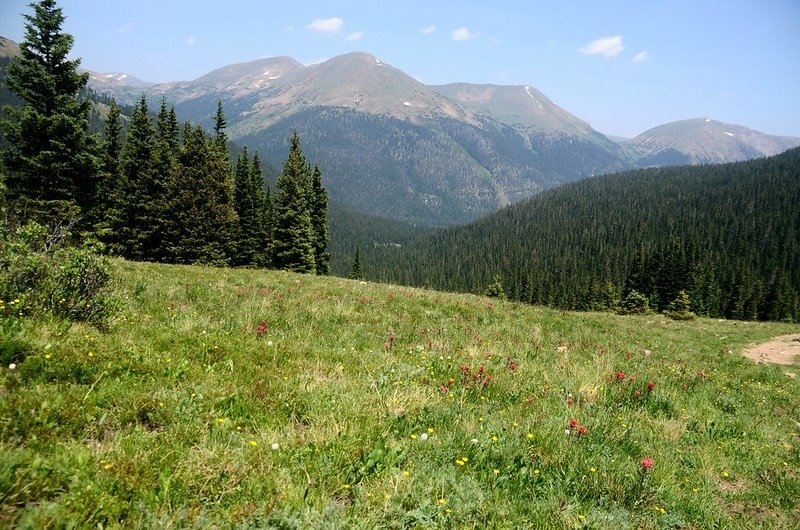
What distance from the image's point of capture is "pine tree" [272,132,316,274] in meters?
48.0

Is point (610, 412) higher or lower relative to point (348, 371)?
lower

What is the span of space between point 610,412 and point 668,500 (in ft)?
8.21

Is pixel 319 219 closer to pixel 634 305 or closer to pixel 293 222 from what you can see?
pixel 293 222

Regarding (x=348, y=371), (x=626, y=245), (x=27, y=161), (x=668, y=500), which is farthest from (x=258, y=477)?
(x=626, y=245)

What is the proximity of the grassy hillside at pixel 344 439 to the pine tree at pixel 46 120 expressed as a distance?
2738cm

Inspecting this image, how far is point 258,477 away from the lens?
11.8 ft

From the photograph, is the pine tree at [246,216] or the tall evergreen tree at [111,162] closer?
the tall evergreen tree at [111,162]

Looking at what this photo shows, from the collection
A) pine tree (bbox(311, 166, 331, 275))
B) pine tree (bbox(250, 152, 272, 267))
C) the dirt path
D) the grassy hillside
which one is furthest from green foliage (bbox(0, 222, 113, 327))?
pine tree (bbox(311, 166, 331, 275))

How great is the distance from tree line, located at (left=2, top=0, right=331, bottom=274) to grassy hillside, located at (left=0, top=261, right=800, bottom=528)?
16.1 m

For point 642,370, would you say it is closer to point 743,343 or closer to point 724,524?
point 724,524

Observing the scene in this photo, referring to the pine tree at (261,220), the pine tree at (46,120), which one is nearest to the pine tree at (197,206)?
the pine tree at (261,220)

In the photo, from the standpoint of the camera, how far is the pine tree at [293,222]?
48000 mm

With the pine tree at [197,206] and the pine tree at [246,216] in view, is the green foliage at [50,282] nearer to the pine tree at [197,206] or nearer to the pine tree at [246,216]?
the pine tree at [197,206]

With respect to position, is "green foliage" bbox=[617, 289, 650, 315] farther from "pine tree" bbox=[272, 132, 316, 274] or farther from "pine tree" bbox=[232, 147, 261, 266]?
"pine tree" bbox=[232, 147, 261, 266]
